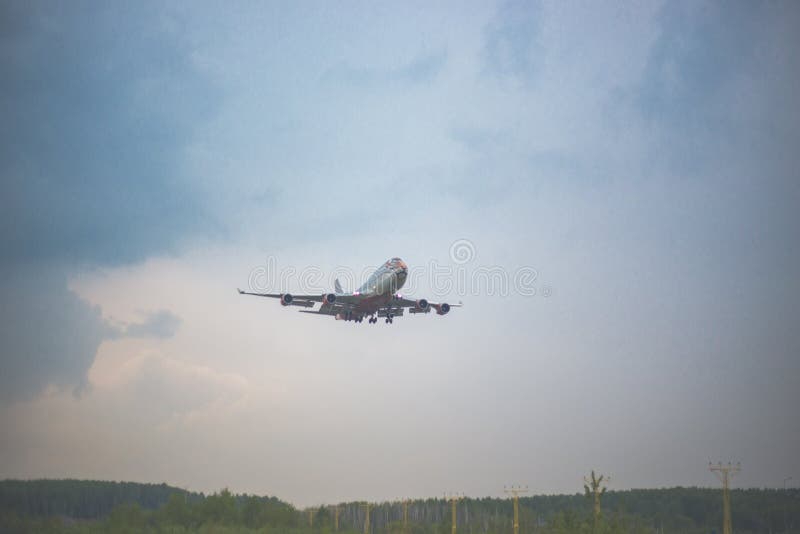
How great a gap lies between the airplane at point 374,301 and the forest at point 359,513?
24953 millimetres

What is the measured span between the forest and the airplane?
25.0m

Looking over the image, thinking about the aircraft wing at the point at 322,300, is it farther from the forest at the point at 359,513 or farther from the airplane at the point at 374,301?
the forest at the point at 359,513

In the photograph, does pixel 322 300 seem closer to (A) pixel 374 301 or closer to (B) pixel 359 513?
(A) pixel 374 301

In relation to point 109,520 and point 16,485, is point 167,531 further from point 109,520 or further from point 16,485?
point 16,485

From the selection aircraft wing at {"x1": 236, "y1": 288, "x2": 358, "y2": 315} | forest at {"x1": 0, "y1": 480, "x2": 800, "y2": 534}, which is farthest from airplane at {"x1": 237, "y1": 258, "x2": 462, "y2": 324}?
forest at {"x1": 0, "y1": 480, "x2": 800, "y2": 534}

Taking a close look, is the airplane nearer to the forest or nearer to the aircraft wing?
the aircraft wing

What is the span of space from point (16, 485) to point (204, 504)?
34.1m

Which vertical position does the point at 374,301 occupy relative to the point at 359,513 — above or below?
above

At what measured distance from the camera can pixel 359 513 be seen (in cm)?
14775

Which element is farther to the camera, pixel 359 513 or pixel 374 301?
pixel 359 513

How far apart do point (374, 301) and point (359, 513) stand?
87.4m

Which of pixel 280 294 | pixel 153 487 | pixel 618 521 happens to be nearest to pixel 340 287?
pixel 280 294

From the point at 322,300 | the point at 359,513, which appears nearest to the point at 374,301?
the point at 322,300

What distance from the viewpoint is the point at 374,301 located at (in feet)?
241
